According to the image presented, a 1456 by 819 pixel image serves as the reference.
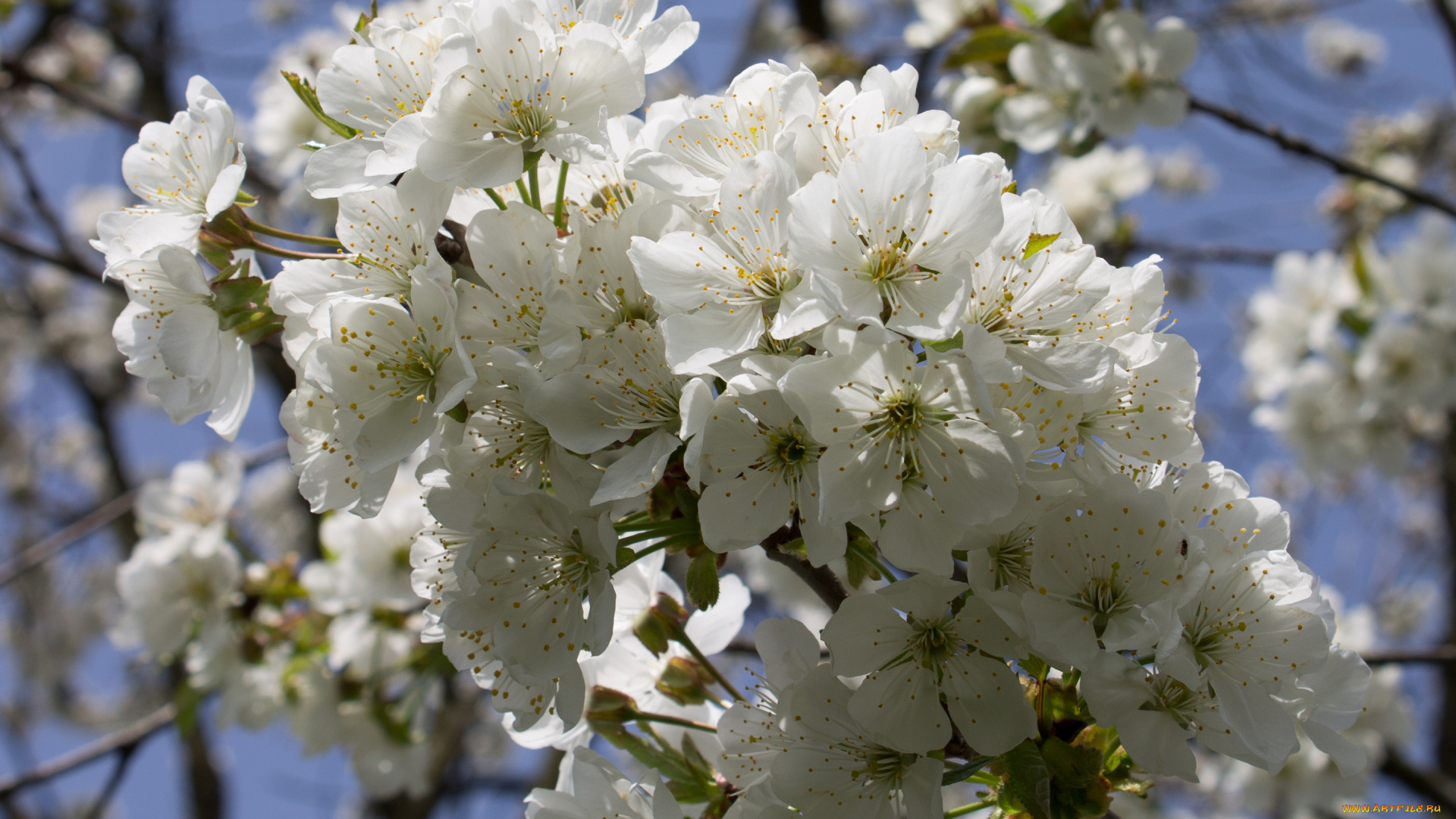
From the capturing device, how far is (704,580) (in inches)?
45.2

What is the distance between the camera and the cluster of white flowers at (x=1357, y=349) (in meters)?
3.21

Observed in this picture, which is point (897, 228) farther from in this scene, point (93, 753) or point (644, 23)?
point (93, 753)

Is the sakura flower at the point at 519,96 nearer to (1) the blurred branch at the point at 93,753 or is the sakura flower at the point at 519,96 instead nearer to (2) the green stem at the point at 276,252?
(2) the green stem at the point at 276,252

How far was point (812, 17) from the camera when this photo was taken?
4.44m

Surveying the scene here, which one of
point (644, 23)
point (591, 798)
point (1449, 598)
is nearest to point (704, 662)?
point (591, 798)

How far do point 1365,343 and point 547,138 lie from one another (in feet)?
10.2

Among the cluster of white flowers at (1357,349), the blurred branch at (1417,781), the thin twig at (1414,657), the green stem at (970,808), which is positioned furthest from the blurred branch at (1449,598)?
the green stem at (970,808)

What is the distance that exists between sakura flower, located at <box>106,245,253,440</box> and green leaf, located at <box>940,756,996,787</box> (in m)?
1.01

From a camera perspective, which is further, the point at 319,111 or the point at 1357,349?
the point at 1357,349

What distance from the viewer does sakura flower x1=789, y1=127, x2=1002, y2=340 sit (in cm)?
102

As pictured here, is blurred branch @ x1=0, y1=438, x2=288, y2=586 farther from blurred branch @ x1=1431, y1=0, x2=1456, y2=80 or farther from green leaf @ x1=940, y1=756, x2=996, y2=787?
blurred branch @ x1=1431, y1=0, x2=1456, y2=80

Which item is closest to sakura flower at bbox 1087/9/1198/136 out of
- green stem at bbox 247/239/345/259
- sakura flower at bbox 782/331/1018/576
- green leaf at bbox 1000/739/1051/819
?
sakura flower at bbox 782/331/1018/576

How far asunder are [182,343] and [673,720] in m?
0.83

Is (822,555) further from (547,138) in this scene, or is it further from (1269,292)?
(1269,292)
